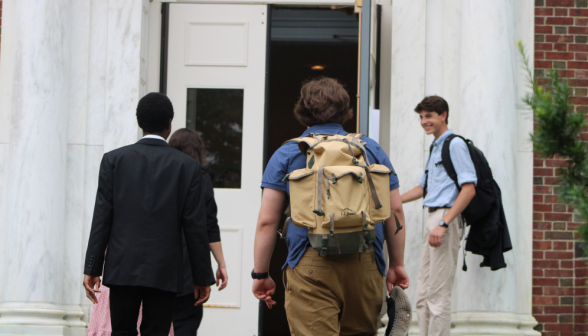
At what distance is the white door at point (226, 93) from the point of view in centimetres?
623

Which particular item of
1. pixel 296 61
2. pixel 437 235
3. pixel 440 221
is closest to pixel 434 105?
pixel 440 221

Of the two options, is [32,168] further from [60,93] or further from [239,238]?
Answer: [239,238]

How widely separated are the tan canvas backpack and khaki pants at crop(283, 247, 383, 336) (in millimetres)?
121

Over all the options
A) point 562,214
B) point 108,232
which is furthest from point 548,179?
point 108,232

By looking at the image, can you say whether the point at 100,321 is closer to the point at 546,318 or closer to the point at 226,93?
the point at 226,93

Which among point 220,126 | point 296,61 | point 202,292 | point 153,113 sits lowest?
point 202,292

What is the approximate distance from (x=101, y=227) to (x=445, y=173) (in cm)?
270

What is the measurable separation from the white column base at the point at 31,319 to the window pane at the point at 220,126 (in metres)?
1.82

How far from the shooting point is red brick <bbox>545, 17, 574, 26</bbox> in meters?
6.01

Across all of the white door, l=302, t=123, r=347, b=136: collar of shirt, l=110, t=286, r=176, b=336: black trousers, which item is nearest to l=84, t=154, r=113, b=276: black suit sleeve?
l=110, t=286, r=176, b=336: black trousers

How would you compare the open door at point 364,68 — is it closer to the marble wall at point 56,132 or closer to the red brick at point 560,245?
the red brick at point 560,245

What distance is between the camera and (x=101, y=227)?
10.7 feet

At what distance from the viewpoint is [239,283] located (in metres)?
6.09

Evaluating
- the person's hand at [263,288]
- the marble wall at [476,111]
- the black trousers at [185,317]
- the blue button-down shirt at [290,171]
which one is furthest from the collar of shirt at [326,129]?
the marble wall at [476,111]
